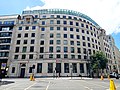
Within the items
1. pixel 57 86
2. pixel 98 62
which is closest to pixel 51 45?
pixel 98 62

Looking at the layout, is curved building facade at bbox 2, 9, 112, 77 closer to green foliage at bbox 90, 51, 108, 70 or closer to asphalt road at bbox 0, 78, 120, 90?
green foliage at bbox 90, 51, 108, 70

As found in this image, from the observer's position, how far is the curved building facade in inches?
1827

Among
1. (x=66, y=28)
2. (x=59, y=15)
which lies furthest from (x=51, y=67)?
(x=59, y=15)

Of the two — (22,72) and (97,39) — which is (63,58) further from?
(97,39)

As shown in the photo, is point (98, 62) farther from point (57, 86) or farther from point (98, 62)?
point (57, 86)

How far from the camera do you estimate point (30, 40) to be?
50188 millimetres

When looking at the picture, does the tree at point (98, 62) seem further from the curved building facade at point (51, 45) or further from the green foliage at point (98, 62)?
the curved building facade at point (51, 45)

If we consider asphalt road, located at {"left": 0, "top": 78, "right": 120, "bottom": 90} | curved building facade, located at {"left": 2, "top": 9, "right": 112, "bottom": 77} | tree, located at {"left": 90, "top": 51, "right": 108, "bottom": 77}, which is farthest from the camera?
curved building facade, located at {"left": 2, "top": 9, "right": 112, "bottom": 77}

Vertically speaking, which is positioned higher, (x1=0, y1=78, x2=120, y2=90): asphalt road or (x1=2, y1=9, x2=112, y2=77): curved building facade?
(x1=2, y1=9, x2=112, y2=77): curved building facade

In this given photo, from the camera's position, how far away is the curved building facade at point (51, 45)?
46406 millimetres

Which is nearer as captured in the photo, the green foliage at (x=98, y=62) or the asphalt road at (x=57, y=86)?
the asphalt road at (x=57, y=86)

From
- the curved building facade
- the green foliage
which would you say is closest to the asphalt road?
the curved building facade

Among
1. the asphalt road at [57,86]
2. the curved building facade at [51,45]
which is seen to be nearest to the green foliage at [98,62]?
the curved building facade at [51,45]

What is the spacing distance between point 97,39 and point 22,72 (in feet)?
122
